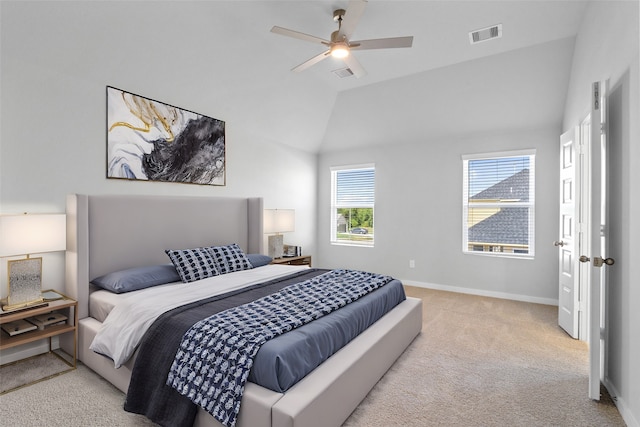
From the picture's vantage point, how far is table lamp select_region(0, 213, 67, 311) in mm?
2381

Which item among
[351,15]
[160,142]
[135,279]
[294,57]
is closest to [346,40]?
[351,15]

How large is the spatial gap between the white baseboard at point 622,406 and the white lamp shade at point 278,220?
3.84 metres

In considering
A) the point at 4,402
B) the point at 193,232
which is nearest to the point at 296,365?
the point at 4,402

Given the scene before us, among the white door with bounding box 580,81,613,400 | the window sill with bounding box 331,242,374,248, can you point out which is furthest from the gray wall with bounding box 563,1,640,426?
the window sill with bounding box 331,242,374,248

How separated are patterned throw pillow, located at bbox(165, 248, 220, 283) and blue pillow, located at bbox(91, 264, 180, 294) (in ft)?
0.36

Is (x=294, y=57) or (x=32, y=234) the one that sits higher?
(x=294, y=57)

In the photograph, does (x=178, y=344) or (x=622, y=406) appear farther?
(x=622, y=406)

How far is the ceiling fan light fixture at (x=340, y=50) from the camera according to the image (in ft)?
8.96

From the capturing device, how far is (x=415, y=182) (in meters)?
5.43

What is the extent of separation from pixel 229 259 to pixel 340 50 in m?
2.37

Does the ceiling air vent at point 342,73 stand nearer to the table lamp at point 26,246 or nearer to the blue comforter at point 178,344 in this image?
the blue comforter at point 178,344

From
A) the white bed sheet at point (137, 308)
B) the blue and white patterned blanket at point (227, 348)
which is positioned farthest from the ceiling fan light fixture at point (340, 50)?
the white bed sheet at point (137, 308)

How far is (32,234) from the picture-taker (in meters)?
2.51

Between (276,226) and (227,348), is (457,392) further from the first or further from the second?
(276,226)
